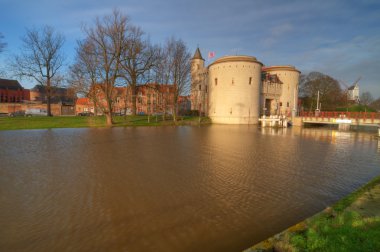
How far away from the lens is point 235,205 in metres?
5.56

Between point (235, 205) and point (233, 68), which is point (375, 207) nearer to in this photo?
point (235, 205)

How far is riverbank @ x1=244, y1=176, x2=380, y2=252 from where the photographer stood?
317cm

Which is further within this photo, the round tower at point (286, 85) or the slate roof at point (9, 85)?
the slate roof at point (9, 85)

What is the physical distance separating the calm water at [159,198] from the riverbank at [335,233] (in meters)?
0.71

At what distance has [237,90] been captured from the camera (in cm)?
3984

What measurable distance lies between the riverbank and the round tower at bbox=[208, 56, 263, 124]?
3593 cm

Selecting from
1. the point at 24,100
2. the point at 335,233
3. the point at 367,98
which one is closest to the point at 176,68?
the point at 335,233

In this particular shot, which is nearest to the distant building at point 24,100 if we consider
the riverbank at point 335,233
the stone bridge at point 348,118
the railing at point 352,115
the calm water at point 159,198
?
the calm water at point 159,198

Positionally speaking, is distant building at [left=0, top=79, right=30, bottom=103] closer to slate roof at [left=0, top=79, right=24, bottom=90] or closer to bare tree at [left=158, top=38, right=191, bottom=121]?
slate roof at [left=0, top=79, right=24, bottom=90]

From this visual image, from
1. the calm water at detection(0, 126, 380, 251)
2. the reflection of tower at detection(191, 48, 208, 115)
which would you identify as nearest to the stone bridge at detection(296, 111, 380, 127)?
the reflection of tower at detection(191, 48, 208, 115)

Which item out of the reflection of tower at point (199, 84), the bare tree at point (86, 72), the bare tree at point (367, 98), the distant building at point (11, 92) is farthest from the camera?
the bare tree at point (367, 98)

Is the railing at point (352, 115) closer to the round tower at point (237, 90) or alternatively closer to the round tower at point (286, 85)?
the round tower at point (237, 90)

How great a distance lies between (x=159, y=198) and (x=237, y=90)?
36.3 m

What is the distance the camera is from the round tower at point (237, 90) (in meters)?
39.8
